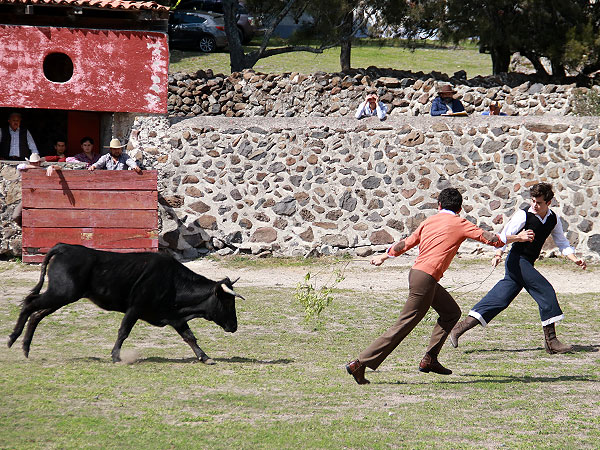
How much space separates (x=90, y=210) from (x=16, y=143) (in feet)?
7.55

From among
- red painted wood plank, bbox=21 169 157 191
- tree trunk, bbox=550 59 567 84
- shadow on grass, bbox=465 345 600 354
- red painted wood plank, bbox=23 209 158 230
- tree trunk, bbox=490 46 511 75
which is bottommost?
shadow on grass, bbox=465 345 600 354

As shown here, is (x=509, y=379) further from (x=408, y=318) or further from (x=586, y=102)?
(x=586, y=102)

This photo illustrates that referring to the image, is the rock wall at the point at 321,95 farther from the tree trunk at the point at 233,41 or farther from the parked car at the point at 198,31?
the parked car at the point at 198,31

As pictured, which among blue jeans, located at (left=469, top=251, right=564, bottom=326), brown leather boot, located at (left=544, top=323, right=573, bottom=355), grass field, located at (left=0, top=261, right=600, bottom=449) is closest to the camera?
grass field, located at (left=0, top=261, right=600, bottom=449)

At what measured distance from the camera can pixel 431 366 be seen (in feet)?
28.2

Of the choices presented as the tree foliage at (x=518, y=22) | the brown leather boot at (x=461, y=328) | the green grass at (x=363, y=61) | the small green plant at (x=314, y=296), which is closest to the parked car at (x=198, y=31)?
the green grass at (x=363, y=61)

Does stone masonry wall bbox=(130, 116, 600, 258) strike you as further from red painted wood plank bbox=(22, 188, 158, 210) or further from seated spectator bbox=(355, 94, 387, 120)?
red painted wood plank bbox=(22, 188, 158, 210)

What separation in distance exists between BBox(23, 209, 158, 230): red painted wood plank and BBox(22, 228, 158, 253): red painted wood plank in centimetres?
8

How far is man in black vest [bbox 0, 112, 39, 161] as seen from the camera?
672 inches

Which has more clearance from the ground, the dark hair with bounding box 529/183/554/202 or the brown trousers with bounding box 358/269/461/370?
the dark hair with bounding box 529/183/554/202

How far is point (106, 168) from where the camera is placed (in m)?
16.2

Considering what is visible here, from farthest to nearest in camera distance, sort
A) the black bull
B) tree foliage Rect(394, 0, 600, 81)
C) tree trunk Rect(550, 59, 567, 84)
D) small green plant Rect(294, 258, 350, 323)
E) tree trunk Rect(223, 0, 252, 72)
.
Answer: tree trunk Rect(223, 0, 252, 72) < tree trunk Rect(550, 59, 567, 84) < tree foliage Rect(394, 0, 600, 81) < small green plant Rect(294, 258, 350, 323) < the black bull

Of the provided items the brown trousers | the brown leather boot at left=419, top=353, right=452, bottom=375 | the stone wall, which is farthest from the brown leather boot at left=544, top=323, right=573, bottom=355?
the stone wall

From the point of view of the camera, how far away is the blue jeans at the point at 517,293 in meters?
9.62
